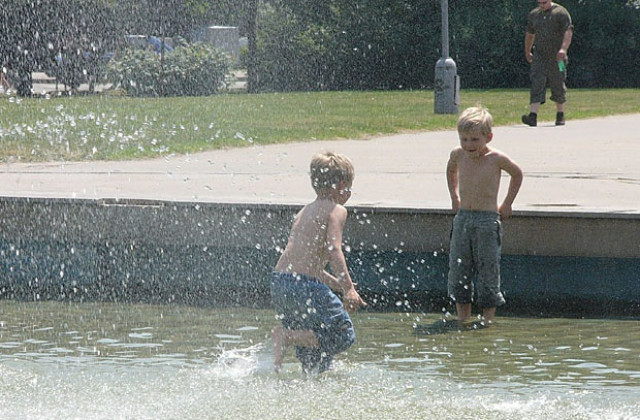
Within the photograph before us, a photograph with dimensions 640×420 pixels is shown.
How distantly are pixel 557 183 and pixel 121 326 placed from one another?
390 centimetres

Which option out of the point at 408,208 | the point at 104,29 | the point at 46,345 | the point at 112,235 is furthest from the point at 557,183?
the point at 104,29

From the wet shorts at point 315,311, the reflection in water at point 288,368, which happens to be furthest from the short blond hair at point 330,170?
the reflection in water at point 288,368

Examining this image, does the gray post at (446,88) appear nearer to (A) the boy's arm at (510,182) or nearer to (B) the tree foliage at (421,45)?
(A) the boy's arm at (510,182)

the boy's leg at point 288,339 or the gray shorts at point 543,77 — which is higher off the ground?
the gray shorts at point 543,77

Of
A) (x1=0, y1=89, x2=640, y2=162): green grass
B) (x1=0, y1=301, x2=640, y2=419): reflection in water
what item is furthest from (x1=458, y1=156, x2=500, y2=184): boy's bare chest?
(x1=0, y1=89, x2=640, y2=162): green grass

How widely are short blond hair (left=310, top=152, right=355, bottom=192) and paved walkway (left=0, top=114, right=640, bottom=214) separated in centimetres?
187

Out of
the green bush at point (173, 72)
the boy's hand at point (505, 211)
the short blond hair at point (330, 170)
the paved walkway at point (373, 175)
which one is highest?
the short blond hair at point (330, 170)

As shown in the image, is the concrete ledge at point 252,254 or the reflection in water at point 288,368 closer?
the reflection in water at point 288,368

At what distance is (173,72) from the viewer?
2945cm

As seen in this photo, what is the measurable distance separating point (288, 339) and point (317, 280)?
0.28m

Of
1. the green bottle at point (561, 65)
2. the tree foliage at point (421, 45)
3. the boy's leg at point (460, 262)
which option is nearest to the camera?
the boy's leg at point (460, 262)

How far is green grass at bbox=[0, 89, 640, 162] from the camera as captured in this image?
12.9 meters

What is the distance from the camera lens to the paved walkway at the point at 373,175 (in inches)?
300

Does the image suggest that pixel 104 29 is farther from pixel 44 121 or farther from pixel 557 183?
pixel 557 183
